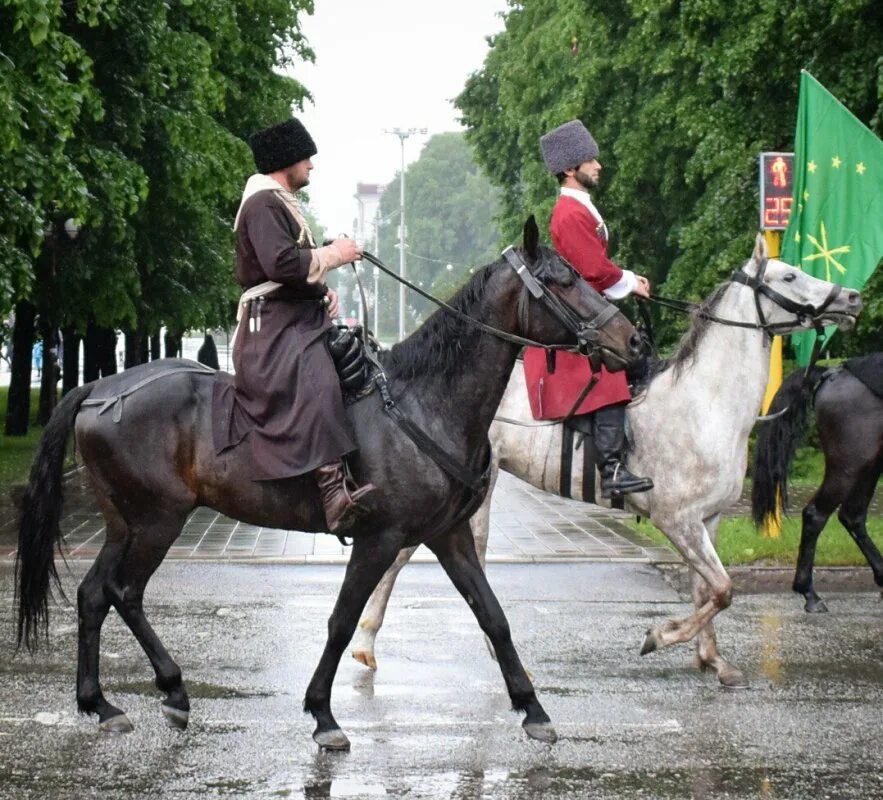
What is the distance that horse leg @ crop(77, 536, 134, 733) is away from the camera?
816 centimetres

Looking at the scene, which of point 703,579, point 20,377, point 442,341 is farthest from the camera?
point 20,377

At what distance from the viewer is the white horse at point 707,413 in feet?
31.9

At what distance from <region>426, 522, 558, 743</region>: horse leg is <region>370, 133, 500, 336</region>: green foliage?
5914 inches

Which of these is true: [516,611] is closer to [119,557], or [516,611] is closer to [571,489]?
[571,489]

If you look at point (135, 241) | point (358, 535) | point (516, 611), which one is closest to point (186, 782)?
point (358, 535)

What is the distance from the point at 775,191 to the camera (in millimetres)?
15188

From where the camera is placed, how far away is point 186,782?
7105mm

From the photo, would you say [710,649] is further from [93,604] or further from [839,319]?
[93,604]

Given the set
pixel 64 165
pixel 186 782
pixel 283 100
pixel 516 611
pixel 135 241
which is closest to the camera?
pixel 186 782

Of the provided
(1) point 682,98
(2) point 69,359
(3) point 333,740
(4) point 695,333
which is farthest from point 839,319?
(2) point 69,359

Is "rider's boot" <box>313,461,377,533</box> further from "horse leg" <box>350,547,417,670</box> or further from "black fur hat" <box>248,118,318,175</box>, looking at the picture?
"horse leg" <box>350,547,417,670</box>

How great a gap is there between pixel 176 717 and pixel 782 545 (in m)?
7.76

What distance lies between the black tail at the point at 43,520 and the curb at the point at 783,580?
5722mm

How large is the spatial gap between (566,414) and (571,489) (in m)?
0.50
